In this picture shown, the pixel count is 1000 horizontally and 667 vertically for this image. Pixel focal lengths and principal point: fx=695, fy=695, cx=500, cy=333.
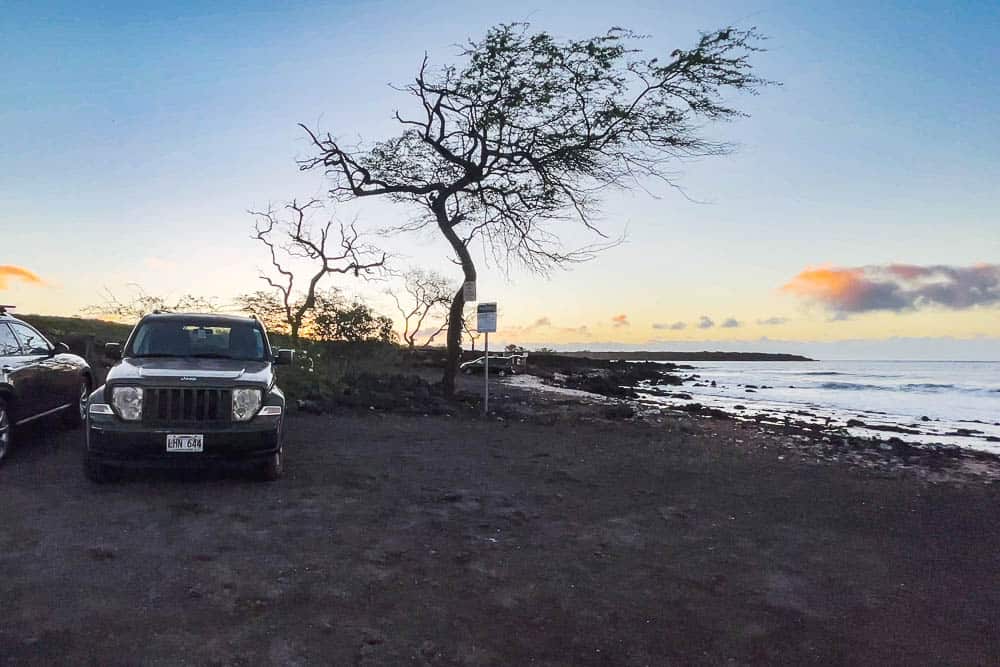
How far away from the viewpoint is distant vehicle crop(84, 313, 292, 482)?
733 cm

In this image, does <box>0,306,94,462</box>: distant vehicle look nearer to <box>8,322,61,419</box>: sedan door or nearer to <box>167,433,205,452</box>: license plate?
<box>8,322,61,419</box>: sedan door

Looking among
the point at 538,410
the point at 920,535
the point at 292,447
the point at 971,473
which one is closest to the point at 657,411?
the point at 538,410

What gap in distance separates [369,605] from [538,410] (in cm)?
1489

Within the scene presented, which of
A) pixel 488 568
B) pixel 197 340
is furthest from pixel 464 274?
pixel 488 568

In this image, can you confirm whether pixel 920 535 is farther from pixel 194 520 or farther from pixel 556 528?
pixel 194 520

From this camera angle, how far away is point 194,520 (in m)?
6.42

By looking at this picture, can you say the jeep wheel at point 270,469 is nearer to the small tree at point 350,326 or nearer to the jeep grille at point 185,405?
the jeep grille at point 185,405

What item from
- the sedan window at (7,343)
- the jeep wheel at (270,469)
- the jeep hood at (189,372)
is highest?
the sedan window at (7,343)

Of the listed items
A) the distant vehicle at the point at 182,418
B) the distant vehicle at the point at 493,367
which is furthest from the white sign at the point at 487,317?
the distant vehicle at the point at 493,367

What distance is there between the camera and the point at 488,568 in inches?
213

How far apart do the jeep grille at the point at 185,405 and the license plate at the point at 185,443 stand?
0.62 feet

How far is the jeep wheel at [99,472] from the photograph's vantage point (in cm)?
762

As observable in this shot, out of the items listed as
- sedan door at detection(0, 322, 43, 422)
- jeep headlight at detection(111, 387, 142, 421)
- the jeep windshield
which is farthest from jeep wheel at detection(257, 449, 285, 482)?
sedan door at detection(0, 322, 43, 422)

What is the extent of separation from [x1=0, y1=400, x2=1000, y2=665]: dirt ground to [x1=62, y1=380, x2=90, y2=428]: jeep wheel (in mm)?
1972
